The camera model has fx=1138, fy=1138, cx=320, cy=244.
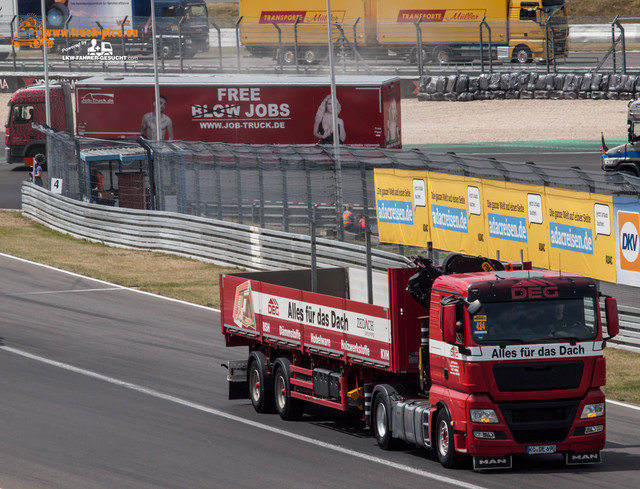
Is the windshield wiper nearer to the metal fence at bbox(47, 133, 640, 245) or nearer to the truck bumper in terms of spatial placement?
the truck bumper

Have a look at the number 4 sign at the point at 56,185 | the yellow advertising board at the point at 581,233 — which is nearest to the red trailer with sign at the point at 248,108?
the number 4 sign at the point at 56,185

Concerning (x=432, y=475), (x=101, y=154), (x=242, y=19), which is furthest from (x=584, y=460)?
(x=242, y=19)

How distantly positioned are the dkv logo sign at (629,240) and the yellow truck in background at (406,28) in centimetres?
3390

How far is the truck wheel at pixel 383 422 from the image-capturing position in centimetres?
1255

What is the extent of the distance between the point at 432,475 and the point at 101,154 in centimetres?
2316

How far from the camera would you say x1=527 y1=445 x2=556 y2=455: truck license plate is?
448 inches

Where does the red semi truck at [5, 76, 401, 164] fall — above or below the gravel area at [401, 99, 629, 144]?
above

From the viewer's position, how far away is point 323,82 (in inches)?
1539

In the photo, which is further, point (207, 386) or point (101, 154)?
point (101, 154)

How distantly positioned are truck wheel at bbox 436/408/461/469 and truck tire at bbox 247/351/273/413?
11.9 feet

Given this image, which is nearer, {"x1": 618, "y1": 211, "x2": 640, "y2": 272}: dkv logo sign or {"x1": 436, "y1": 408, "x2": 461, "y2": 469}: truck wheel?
{"x1": 436, "y1": 408, "x2": 461, "y2": 469}: truck wheel

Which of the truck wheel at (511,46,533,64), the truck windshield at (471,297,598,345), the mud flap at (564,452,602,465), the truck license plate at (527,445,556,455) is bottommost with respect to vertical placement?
the mud flap at (564,452,602,465)

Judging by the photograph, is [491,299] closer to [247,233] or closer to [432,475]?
[432,475]
